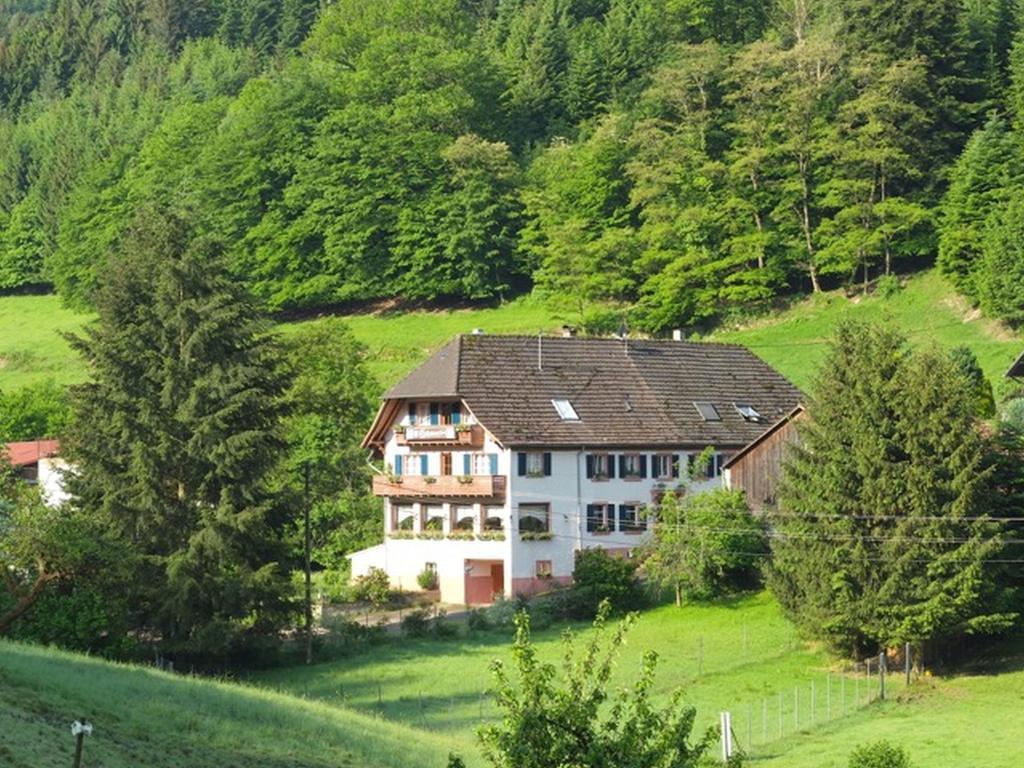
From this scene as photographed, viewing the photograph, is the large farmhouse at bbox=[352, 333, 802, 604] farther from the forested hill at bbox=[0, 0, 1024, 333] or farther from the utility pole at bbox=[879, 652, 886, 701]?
the forested hill at bbox=[0, 0, 1024, 333]

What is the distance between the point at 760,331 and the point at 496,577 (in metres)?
35.7

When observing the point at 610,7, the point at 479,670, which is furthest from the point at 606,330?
the point at 610,7

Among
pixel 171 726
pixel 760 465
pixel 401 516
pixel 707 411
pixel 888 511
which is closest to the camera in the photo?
pixel 171 726

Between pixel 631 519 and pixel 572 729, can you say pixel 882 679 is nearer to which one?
pixel 631 519

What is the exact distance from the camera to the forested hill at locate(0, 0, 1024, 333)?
102 m

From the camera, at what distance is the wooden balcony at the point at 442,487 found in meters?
65.6

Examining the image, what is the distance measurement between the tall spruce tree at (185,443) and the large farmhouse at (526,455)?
921 centimetres

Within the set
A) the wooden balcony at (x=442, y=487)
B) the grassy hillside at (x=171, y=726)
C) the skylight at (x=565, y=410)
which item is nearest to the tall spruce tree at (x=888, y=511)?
the wooden balcony at (x=442, y=487)

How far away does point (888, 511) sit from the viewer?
173 feet

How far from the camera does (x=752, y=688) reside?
4962 centimetres

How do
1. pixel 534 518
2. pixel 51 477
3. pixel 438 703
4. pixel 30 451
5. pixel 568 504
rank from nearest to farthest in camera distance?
1. pixel 438 703
2. pixel 534 518
3. pixel 568 504
4. pixel 51 477
5. pixel 30 451

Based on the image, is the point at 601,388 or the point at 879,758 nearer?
the point at 879,758

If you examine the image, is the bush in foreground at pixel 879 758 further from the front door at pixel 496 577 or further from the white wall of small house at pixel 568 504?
the front door at pixel 496 577

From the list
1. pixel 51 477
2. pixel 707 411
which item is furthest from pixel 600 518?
pixel 51 477
